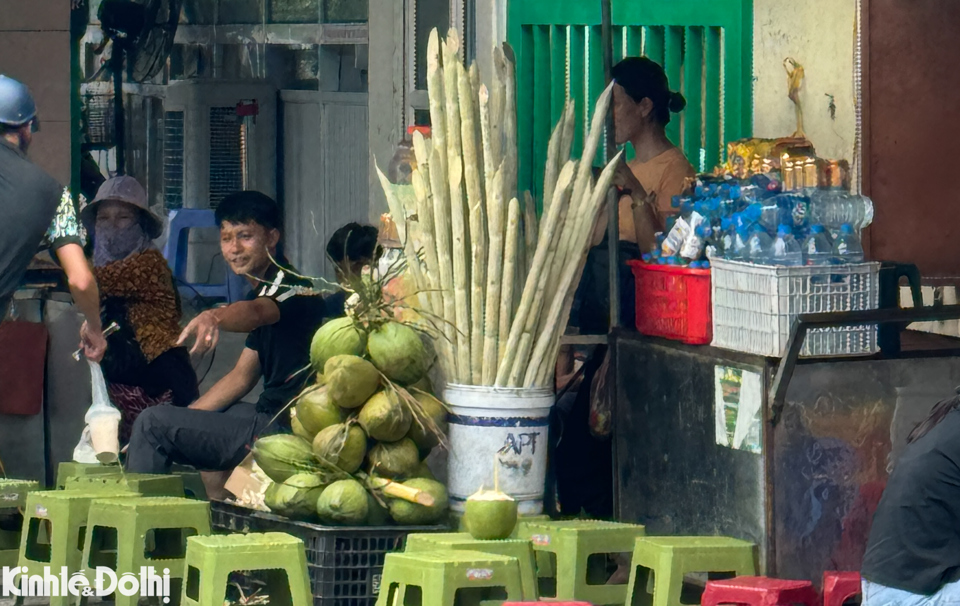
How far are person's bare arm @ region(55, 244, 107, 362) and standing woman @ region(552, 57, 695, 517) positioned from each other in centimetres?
182

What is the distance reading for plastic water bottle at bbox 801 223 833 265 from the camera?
19.0ft

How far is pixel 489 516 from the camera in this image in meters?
5.61

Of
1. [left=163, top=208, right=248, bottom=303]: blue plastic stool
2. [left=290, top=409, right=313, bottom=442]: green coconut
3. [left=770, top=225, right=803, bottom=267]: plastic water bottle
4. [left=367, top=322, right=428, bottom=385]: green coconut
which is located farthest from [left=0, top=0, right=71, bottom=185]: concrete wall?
[left=770, top=225, right=803, bottom=267]: plastic water bottle

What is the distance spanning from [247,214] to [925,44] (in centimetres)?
278

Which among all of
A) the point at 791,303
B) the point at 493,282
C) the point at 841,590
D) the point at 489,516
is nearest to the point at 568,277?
the point at 493,282

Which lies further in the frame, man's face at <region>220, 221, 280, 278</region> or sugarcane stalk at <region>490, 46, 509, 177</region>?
man's face at <region>220, 221, 280, 278</region>

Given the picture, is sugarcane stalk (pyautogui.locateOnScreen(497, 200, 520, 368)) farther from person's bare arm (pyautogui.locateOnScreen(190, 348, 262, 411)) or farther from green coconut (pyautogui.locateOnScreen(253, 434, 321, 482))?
person's bare arm (pyautogui.locateOnScreen(190, 348, 262, 411))

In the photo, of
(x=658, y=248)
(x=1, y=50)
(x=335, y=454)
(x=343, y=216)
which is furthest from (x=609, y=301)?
(x=343, y=216)

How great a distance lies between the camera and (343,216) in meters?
13.9

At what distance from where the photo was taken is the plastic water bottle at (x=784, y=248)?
5.74 meters

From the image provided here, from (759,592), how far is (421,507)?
3.87ft

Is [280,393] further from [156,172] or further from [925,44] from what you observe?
[156,172]

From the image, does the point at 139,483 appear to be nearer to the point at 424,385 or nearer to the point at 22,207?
the point at 22,207

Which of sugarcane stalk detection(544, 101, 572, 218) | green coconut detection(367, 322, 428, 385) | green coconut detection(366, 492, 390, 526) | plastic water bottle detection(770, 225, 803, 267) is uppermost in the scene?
sugarcane stalk detection(544, 101, 572, 218)
